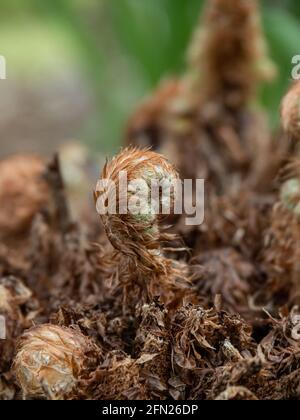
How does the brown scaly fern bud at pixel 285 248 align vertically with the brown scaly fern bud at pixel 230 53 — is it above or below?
below

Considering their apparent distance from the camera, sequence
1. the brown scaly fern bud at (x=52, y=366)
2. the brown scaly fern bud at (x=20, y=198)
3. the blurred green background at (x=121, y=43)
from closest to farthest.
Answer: the brown scaly fern bud at (x=52, y=366) < the brown scaly fern bud at (x=20, y=198) < the blurred green background at (x=121, y=43)

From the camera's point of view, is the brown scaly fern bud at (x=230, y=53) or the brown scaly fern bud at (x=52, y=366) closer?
the brown scaly fern bud at (x=52, y=366)

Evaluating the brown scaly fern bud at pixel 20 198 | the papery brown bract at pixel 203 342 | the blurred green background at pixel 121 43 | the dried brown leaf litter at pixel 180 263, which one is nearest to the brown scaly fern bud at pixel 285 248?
the dried brown leaf litter at pixel 180 263

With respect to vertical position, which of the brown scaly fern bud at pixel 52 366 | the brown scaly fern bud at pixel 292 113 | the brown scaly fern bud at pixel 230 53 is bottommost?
the brown scaly fern bud at pixel 52 366

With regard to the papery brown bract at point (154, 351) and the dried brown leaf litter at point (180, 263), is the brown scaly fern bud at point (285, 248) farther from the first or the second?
the papery brown bract at point (154, 351)

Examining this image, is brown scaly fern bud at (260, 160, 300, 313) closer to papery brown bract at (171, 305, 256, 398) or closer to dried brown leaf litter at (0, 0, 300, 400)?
dried brown leaf litter at (0, 0, 300, 400)

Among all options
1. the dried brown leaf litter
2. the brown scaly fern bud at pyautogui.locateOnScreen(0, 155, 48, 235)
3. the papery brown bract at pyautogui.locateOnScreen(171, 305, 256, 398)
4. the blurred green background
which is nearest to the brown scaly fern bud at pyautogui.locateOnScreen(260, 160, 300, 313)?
the dried brown leaf litter
